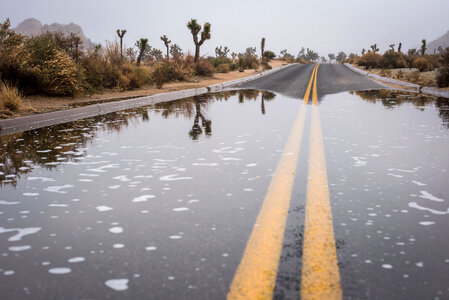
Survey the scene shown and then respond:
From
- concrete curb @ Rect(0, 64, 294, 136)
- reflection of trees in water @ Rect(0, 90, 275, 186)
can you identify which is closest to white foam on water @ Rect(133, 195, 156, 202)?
reflection of trees in water @ Rect(0, 90, 275, 186)

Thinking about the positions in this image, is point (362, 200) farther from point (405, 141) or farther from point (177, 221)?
point (405, 141)

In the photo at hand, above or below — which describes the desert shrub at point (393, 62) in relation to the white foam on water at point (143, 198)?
above

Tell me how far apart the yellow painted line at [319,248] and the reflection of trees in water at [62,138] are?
3.42m

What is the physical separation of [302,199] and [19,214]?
105 inches

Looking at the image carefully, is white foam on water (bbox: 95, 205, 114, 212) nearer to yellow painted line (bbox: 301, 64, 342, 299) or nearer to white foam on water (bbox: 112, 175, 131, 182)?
white foam on water (bbox: 112, 175, 131, 182)

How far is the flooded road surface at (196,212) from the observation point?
2787mm

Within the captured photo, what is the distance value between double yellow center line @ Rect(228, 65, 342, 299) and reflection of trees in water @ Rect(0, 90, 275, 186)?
3.09 m

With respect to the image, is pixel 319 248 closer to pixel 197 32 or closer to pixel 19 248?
pixel 19 248

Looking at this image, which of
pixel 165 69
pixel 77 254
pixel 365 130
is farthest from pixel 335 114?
pixel 165 69

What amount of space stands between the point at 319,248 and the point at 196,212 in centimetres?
125

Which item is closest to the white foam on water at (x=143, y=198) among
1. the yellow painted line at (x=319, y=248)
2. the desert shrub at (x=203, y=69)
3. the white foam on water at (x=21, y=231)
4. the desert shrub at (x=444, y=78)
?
the white foam on water at (x=21, y=231)

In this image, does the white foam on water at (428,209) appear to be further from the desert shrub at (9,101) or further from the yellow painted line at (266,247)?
the desert shrub at (9,101)

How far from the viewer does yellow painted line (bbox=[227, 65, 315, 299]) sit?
2.69 meters

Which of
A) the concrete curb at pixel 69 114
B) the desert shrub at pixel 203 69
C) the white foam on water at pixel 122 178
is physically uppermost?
the desert shrub at pixel 203 69
